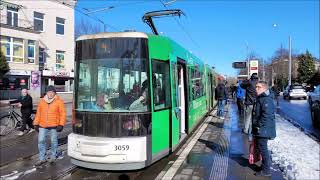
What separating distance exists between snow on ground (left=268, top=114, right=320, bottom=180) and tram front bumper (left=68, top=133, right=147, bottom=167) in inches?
107

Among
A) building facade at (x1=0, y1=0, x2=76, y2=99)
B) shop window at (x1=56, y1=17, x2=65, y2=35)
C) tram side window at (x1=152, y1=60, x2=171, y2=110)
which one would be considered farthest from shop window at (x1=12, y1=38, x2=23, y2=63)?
tram side window at (x1=152, y1=60, x2=171, y2=110)

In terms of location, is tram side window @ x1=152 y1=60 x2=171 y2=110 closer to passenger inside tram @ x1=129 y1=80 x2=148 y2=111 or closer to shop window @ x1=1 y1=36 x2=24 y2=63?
passenger inside tram @ x1=129 y1=80 x2=148 y2=111

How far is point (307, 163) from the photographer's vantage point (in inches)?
304

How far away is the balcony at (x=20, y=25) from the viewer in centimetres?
3759

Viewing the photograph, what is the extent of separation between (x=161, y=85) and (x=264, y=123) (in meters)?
2.25

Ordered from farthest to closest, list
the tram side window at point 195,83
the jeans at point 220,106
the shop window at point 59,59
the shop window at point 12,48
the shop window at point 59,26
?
the shop window at point 59,26
the shop window at point 59,59
the shop window at point 12,48
the jeans at point 220,106
the tram side window at point 195,83

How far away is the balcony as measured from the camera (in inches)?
1480

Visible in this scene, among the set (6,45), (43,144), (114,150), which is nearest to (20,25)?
(6,45)

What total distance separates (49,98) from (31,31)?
33.2 metres

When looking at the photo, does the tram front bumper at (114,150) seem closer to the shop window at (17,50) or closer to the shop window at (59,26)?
the shop window at (17,50)

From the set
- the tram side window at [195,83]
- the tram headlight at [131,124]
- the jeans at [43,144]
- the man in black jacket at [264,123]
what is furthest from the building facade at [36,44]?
the man in black jacket at [264,123]

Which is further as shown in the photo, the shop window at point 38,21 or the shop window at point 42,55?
the shop window at point 42,55

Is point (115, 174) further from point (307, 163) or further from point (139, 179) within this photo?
point (307, 163)

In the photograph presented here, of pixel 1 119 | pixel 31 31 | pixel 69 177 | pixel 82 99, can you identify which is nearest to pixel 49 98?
pixel 82 99
